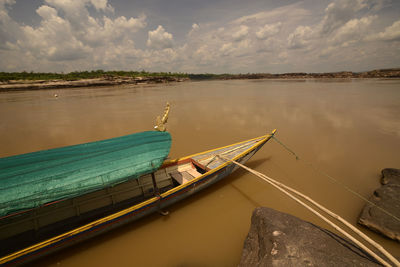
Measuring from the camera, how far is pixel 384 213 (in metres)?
4.71

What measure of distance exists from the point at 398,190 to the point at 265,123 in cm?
861

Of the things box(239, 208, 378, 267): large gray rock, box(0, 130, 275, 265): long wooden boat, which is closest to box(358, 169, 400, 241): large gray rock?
box(239, 208, 378, 267): large gray rock

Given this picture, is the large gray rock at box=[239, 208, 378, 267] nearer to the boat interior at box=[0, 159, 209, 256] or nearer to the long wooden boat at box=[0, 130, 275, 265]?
the long wooden boat at box=[0, 130, 275, 265]

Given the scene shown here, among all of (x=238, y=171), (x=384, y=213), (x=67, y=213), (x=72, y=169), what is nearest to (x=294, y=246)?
(x=384, y=213)

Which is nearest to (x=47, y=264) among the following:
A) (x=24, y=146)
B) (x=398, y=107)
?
(x=24, y=146)

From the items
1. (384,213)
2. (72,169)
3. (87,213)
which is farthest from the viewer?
(87,213)

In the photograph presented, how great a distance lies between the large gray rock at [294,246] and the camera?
3.19 m

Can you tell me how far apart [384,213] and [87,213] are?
834cm

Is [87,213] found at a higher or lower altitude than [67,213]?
lower

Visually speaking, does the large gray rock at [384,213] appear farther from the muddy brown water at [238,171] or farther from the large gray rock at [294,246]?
the large gray rock at [294,246]

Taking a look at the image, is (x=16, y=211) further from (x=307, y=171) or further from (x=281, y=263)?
(x=307, y=171)

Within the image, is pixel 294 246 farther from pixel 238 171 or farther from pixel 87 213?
pixel 87 213

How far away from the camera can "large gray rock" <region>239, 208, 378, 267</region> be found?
3188 millimetres

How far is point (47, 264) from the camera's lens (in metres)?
4.15
